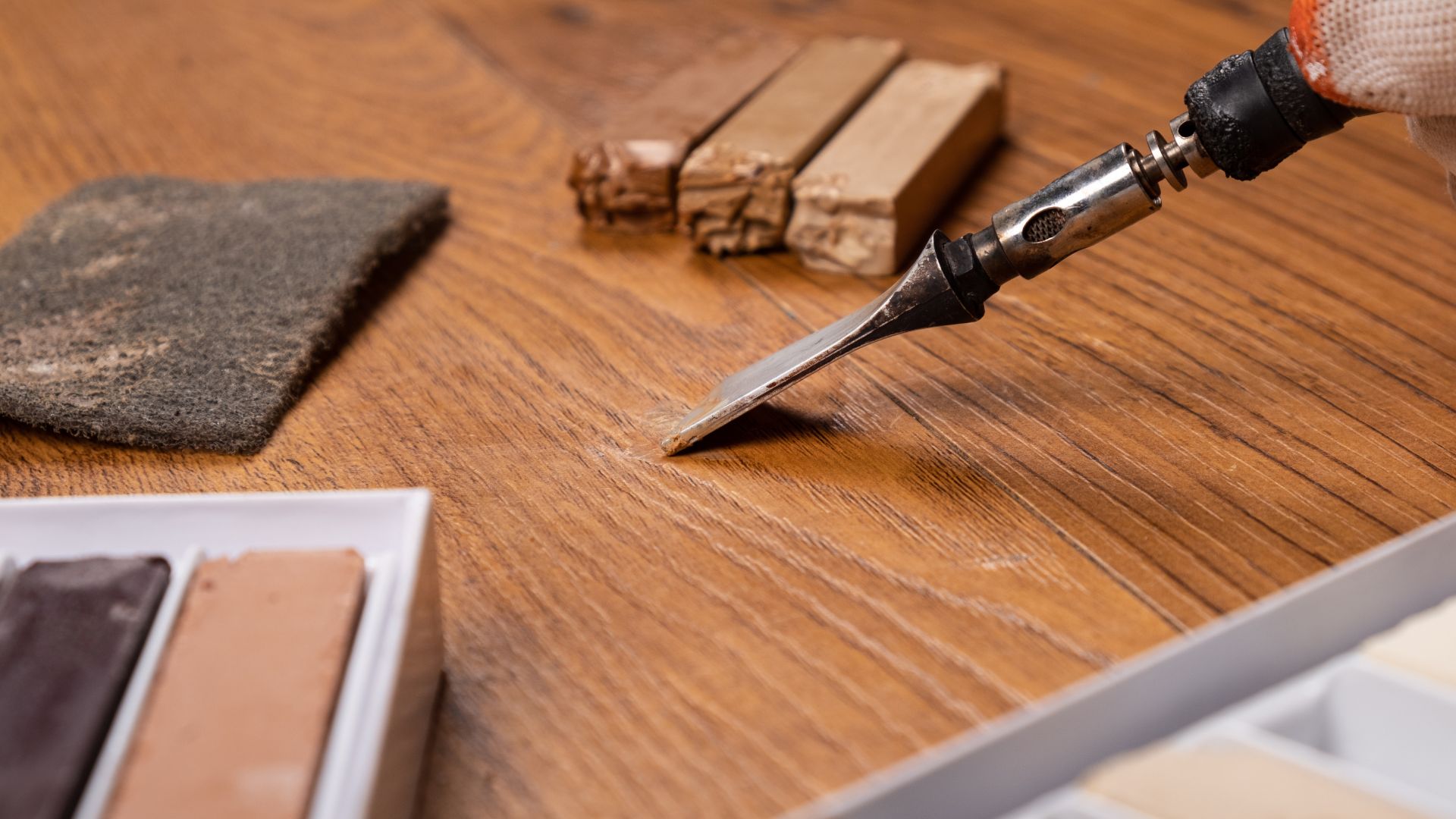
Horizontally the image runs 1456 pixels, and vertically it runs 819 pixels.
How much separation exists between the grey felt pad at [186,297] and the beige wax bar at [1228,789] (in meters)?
0.53

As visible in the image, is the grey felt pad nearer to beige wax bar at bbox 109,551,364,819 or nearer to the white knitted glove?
beige wax bar at bbox 109,551,364,819

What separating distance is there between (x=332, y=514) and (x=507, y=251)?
1.40ft

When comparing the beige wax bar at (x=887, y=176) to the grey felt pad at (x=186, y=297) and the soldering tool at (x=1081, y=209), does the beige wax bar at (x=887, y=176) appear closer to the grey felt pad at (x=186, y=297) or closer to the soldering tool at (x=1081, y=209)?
the soldering tool at (x=1081, y=209)

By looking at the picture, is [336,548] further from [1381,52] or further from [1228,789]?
[1381,52]

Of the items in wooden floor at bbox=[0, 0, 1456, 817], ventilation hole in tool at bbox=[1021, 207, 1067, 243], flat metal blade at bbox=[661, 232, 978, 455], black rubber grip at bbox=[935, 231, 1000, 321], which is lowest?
wooden floor at bbox=[0, 0, 1456, 817]

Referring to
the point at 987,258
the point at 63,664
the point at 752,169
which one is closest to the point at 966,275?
the point at 987,258

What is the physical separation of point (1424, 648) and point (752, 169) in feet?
1.84

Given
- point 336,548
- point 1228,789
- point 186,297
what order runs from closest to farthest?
1. point 1228,789
2. point 336,548
3. point 186,297

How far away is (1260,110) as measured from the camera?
62cm

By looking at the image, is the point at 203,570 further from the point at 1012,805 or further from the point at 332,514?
the point at 1012,805

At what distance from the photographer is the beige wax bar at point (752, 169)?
908 mm

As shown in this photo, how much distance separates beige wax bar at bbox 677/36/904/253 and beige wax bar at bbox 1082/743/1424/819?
563 mm

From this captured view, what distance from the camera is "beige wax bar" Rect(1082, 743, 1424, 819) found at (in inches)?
16.5

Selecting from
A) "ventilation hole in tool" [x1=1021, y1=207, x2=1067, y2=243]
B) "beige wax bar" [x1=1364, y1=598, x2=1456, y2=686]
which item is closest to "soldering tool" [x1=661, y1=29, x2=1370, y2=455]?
"ventilation hole in tool" [x1=1021, y1=207, x2=1067, y2=243]
